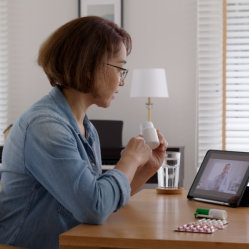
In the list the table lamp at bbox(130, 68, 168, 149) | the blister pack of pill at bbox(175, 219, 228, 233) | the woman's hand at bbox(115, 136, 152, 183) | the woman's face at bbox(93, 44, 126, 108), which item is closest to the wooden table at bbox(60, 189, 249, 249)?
the blister pack of pill at bbox(175, 219, 228, 233)

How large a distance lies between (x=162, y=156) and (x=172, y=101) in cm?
321

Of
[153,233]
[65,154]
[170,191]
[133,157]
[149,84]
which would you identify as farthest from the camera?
[149,84]

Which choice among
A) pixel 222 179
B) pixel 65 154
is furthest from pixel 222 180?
pixel 65 154

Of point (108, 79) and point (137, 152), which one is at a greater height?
point (108, 79)

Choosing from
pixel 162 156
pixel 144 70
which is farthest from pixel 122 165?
pixel 144 70

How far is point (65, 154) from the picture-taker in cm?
125

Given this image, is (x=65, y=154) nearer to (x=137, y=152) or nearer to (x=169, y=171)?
(x=137, y=152)

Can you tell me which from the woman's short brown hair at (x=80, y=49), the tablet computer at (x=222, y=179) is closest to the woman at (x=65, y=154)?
the woman's short brown hair at (x=80, y=49)

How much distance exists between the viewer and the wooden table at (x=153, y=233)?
1072 mm

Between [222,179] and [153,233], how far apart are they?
560 mm

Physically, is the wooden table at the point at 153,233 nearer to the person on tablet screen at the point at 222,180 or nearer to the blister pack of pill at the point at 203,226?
the blister pack of pill at the point at 203,226

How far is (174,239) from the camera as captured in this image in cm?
108

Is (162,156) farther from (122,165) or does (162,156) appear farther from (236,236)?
(236,236)

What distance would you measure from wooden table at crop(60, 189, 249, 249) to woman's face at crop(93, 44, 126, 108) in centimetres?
33
